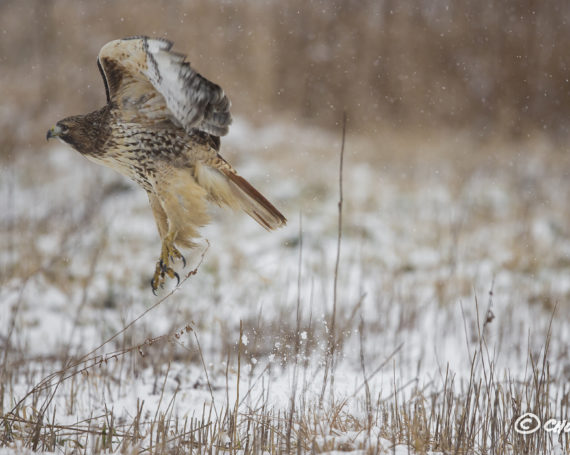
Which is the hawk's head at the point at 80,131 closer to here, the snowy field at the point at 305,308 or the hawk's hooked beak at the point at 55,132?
the hawk's hooked beak at the point at 55,132

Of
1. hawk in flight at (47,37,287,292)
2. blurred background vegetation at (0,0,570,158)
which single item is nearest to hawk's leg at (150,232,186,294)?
hawk in flight at (47,37,287,292)

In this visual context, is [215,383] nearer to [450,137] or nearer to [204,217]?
[204,217]

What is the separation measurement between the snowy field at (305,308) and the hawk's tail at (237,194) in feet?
0.73

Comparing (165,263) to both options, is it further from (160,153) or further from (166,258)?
(160,153)

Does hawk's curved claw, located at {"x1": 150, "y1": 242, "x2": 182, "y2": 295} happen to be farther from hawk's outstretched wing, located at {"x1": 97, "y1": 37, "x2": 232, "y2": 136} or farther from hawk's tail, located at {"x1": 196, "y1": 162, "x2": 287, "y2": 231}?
hawk's outstretched wing, located at {"x1": 97, "y1": 37, "x2": 232, "y2": 136}

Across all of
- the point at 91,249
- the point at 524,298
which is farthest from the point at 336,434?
the point at 91,249

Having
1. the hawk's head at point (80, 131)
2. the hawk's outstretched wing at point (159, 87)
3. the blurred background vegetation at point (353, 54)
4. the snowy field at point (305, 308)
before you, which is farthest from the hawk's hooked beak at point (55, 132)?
the blurred background vegetation at point (353, 54)

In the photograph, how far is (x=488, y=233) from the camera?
737cm

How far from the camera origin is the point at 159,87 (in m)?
1.93

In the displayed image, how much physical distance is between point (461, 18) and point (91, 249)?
930cm

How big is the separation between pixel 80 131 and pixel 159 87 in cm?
42

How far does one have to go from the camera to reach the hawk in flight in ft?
6.86

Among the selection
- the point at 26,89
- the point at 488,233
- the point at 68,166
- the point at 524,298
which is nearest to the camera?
the point at 524,298

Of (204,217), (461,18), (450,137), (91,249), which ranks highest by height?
(461,18)
